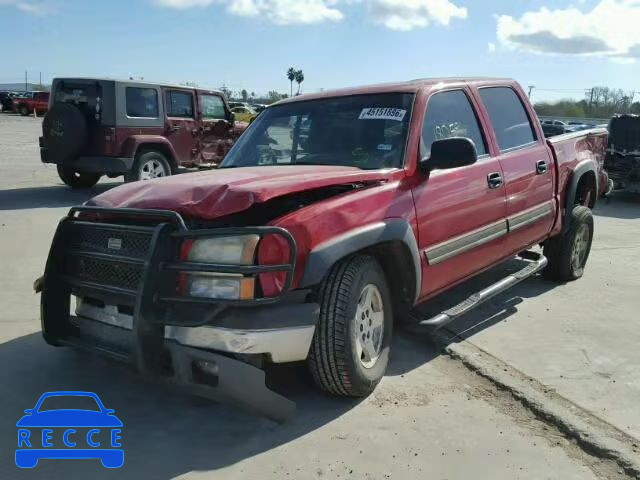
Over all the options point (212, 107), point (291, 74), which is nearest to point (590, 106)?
point (291, 74)

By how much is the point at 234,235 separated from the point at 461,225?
1964mm

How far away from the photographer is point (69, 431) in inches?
130

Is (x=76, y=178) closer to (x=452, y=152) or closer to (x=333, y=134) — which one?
(x=333, y=134)

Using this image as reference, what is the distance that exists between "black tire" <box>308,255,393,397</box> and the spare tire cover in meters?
8.68

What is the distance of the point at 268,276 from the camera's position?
3068 millimetres

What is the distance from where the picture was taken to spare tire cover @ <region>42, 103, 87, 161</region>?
10.8m

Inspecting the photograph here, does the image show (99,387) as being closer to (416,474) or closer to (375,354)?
(375,354)

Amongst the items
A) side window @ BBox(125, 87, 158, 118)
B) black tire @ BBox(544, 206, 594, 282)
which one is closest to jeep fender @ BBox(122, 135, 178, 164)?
side window @ BBox(125, 87, 158, 118)

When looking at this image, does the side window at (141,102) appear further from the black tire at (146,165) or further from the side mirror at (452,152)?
the side mirror at (452,152)

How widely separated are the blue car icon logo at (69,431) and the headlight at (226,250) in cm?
105

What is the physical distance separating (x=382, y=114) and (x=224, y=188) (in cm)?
154

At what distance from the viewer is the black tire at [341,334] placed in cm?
336

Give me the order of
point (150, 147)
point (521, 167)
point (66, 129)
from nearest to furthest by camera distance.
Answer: point (521, 167) < point (66, 129) < point (150, 147)

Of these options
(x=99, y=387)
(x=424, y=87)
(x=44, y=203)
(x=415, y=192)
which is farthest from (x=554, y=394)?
(x=44, y=203)
